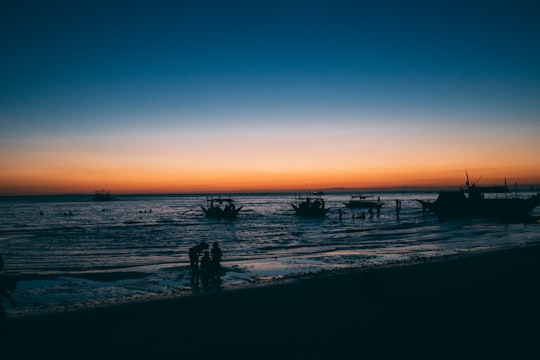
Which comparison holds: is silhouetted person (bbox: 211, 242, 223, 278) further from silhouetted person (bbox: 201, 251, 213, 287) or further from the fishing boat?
the fishing boat

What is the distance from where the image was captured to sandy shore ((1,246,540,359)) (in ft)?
24.5

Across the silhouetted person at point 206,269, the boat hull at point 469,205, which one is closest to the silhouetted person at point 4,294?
the silhouetted person at point 206,269

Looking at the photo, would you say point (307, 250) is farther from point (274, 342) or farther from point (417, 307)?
point (274, 342)

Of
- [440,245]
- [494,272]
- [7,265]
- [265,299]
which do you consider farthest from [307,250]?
[7,265]

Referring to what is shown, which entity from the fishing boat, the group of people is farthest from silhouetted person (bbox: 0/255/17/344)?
the fishing boat

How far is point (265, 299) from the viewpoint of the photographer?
12.0 m

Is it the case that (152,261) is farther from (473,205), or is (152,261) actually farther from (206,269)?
(473,205)

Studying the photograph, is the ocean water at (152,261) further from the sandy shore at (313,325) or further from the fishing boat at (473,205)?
the fishing boat at (473,205)

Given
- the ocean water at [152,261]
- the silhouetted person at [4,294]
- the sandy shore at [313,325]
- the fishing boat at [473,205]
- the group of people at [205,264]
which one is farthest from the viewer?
the fishing boat at [473,205]

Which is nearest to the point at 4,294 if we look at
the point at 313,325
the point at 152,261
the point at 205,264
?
the point at 313,325

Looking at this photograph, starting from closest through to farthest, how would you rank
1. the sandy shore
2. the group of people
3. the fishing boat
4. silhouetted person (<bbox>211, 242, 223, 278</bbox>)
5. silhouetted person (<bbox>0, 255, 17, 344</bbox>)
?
silhouetted person (<bbox>0, 255, 17, 344</bbox>) < the sandy shore < the group of people < silhouetted person (<bbox>211, 242, 223, 278</bbox>) < the fishing boat

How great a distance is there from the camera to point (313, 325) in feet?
29.6

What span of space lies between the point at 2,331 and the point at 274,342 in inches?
208

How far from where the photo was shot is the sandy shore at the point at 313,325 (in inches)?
294
